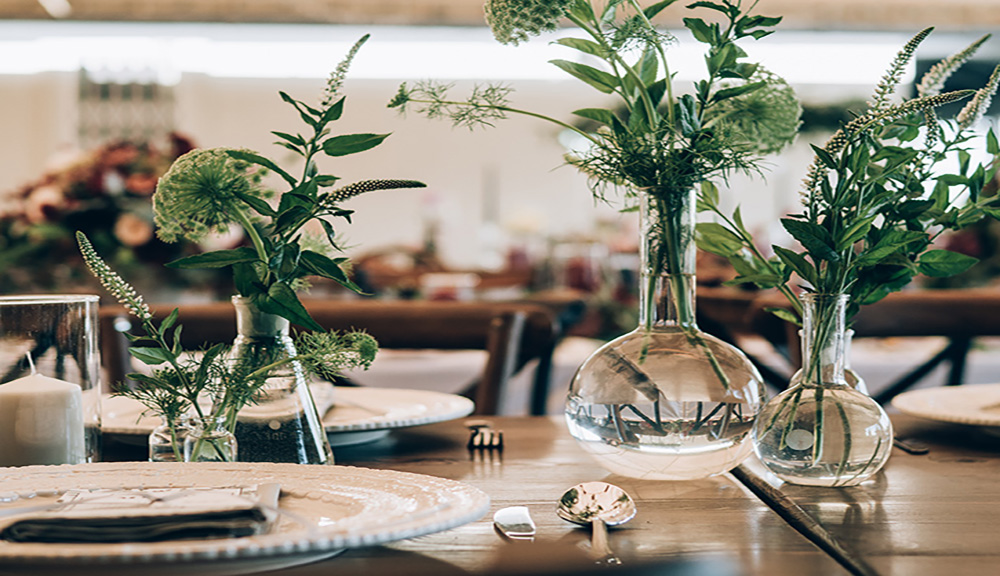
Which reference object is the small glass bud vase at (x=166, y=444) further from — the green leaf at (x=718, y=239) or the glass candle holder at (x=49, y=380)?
the green leaf at (x=718, y=239)

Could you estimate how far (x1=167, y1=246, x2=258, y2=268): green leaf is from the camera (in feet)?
1.87

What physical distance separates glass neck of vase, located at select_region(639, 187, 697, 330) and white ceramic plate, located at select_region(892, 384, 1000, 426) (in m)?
0.35

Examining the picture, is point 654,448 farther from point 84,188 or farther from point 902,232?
point 84,188

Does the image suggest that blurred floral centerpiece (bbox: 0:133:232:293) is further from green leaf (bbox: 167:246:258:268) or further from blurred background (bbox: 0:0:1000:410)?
blurred background (bbox: 0:0:1000:410)

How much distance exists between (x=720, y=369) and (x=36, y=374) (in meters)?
0.47

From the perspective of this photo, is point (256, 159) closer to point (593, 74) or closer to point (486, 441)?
point (593, 74)

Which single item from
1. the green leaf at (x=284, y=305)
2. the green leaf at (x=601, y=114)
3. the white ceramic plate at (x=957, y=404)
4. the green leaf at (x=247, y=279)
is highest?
the green leaf at (x=601, y=114)

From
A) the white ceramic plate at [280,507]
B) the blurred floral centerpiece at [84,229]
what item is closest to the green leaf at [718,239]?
the white ceramic plate at [280,507]

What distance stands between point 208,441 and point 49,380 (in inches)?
4.7

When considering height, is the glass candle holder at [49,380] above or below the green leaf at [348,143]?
below

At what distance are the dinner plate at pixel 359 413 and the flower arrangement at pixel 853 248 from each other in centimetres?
34

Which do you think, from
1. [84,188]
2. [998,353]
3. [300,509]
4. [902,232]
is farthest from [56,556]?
[998,353]

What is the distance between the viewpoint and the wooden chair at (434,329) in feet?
4.57

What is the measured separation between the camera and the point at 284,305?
0.60m
